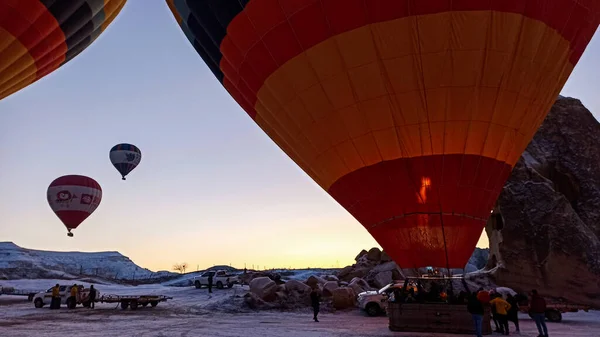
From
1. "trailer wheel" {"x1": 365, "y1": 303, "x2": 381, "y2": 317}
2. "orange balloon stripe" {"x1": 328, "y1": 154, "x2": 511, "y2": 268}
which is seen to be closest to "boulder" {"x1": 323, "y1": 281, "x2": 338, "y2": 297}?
"trailer wheel" {"x1": 365, "y1": 303, "x2": 381, "y2": 317}

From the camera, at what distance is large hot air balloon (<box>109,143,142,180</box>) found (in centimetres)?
3441

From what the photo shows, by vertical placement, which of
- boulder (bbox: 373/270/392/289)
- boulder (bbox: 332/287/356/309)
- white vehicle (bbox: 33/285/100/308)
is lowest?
boulder (bbox: 332/287/356/309)

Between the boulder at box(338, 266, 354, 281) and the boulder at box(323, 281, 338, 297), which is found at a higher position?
the boulder at box(338, 266, 354, 281)

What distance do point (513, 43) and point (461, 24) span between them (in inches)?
47.0

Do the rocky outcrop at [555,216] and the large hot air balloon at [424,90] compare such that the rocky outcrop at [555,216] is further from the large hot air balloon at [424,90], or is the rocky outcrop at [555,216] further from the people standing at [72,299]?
the people standing at [72,299]

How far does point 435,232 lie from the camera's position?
27.4 ft

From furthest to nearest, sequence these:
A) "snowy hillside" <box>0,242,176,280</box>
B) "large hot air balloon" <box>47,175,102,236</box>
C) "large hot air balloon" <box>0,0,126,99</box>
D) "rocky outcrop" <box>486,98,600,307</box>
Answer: "snowy hillside" <box>0,242,176,280</box>, "large hot air balloon" <box>47,175,102,236</box>, "rocky outcrop" <box>486,98,600,307</box>, "large hot air balloon" <box>0,0,126,99</box>

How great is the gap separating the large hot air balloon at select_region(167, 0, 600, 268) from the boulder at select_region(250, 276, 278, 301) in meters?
11.6

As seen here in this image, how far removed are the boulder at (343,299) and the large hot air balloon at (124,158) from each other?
23.7m

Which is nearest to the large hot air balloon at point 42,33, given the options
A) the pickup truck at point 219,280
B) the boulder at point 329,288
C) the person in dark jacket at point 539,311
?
the boulder at point 329,288

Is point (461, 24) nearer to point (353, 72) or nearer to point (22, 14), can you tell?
point (353, 72)

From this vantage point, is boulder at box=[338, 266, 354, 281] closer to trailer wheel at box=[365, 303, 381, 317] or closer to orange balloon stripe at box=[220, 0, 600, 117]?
trailer wheel at box=[365, 303, 381, 317]

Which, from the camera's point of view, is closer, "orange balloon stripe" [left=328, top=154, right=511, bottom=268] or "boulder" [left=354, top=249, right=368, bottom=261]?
"orange balloon stripe" [left=328, top=154, right=511, bottom=268]

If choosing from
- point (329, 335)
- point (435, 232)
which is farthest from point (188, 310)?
point (435, 232)
